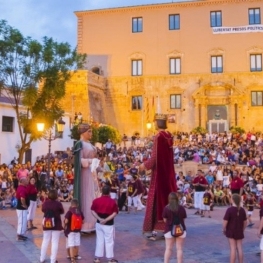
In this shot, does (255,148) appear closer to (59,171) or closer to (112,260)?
(59,171)

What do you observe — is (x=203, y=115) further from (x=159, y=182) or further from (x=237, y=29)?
(x=159, y=182)

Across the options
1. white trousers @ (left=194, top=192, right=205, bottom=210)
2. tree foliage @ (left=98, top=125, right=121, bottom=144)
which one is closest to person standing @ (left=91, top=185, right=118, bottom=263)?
white trousers @ (left=194, top=192, right=205, bottom=210)

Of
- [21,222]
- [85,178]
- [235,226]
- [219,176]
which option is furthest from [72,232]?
[219,176]

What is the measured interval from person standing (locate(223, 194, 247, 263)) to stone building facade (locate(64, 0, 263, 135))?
32596mm

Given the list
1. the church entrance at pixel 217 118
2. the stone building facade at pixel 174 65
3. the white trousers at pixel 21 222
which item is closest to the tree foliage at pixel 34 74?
the white trousers at pixel 21 222

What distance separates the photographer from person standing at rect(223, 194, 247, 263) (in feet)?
A: 22.8

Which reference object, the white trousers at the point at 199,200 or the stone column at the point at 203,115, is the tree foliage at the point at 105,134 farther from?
the white trousers at the point at 199,200

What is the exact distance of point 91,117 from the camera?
40.7 m

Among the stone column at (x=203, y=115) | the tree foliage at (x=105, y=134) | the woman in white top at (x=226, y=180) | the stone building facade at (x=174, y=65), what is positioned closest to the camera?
the woman in white top at (x=226, y=180)

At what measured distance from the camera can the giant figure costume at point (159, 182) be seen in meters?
9.32

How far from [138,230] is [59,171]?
11.7 meters

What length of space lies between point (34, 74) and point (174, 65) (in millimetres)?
24829

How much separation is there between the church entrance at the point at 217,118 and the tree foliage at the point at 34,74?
23489mm

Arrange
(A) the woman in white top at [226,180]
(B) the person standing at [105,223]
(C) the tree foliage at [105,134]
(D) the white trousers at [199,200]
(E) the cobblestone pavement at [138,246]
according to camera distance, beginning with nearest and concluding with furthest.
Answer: (B) the person standing at [105,223], (E) the cobblestone pavement at [138,246], (D) the white trousers at [199,200], (A) the woman in white top at [226,180], (C) the tree foliage at [105,134]
